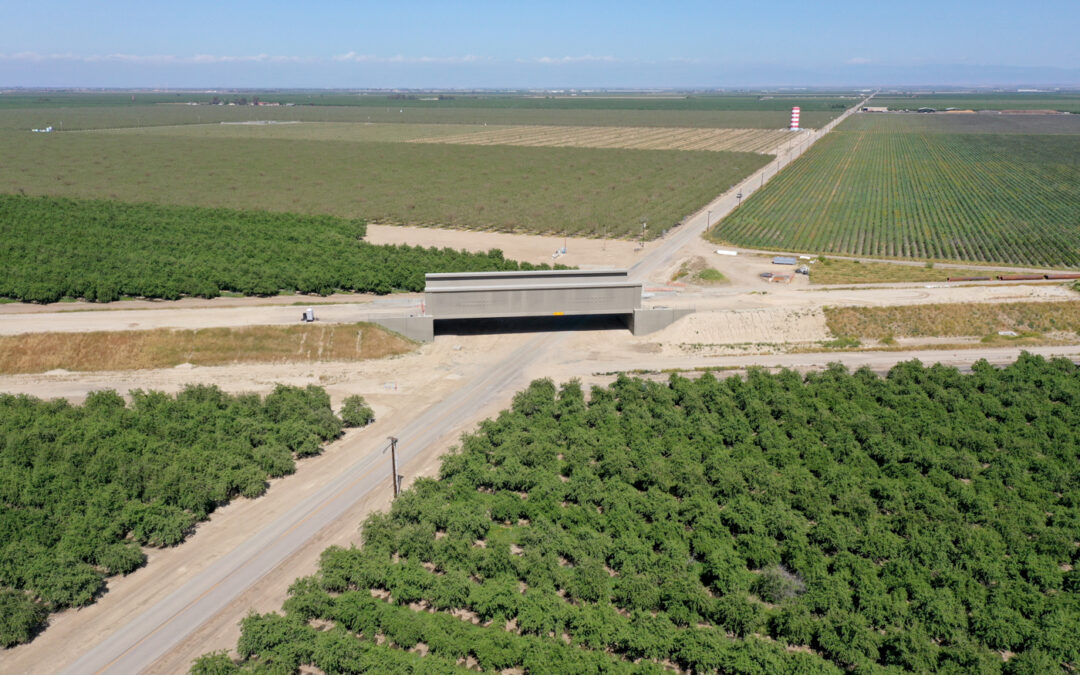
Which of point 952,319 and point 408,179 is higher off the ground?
point 408,179

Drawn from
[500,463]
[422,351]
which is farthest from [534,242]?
[500,463]

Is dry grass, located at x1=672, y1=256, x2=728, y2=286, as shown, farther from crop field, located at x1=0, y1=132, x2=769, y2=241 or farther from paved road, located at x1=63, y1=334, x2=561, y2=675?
paved road, located at x1=63, y1=334, x2=561, y2=675

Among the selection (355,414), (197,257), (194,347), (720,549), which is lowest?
(720,549)

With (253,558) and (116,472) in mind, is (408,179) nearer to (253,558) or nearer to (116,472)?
(116,472)

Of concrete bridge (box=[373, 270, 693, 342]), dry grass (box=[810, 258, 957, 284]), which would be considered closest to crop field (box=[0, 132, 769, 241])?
dry grass (box=[810, 258, 957, 284])

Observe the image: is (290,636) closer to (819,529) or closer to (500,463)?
(500,463)

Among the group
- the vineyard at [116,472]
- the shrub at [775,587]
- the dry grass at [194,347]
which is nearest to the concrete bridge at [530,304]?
the dry grass at [194,347]

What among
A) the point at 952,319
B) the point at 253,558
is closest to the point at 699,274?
the point at 952,319
